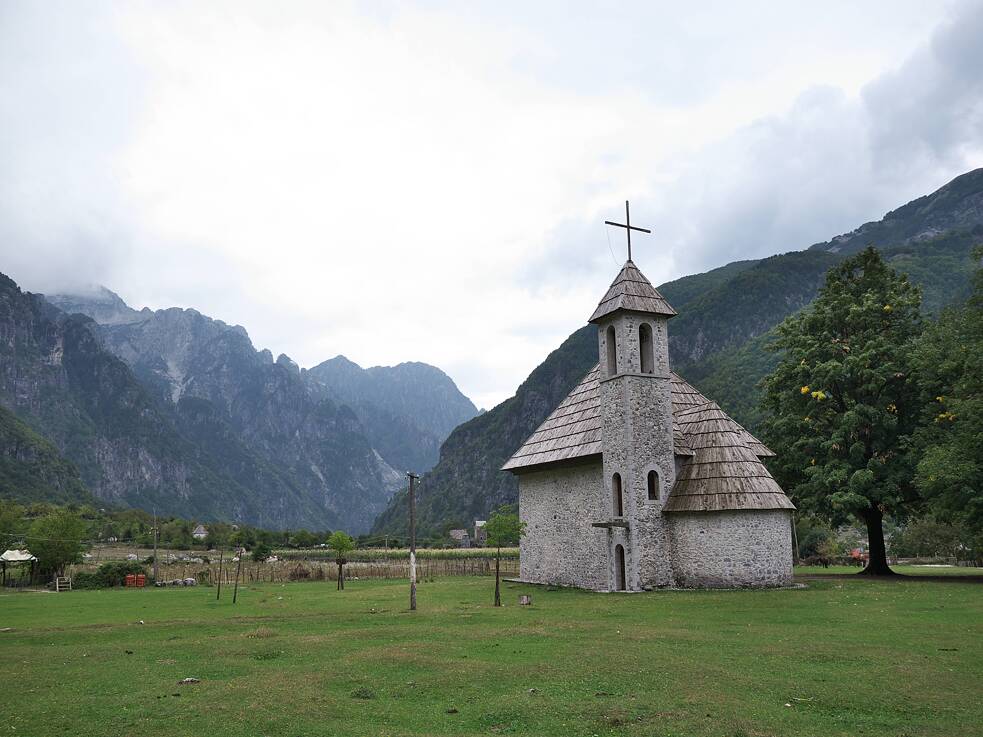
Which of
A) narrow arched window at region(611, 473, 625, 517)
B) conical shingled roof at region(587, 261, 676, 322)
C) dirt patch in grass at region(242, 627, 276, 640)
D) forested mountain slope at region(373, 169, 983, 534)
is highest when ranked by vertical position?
forested mountain slope at region(373, 169, 983, 534)

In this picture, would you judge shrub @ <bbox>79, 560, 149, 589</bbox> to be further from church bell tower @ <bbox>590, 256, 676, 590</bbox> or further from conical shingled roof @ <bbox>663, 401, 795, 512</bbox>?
conical shingled roof @ <bbox>663, 401, 795, 512</bbox>

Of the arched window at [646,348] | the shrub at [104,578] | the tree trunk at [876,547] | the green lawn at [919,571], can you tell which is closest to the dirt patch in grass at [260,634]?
the arched window at [646,348]

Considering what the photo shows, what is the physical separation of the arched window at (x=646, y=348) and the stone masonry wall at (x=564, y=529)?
5.09m

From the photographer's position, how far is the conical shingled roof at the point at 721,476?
32.9 metres

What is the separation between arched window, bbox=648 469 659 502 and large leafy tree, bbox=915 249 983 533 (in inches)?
418

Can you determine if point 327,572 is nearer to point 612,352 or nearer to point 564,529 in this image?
point 564,529

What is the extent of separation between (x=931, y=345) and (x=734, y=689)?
27.8 metres

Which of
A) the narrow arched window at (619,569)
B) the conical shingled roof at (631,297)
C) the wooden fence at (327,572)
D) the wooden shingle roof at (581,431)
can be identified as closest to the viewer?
the narrow arched window at (619,569)

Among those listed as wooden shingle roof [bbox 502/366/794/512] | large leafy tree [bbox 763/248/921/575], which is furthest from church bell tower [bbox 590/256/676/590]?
large leafy tree [bbox 763/248/921/575]

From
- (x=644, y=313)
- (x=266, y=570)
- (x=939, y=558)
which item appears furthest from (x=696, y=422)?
(x=939, y=558)

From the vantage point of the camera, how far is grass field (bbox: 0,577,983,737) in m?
10.9

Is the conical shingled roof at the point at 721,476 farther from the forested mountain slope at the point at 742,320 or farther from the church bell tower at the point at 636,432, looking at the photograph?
the forested mountain slope at the point at 742,320

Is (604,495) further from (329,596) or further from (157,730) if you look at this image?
(157,730)

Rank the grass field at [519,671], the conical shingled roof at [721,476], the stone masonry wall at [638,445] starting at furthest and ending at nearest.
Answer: the stone masonry wall at [638,445] < the conical shingled roof at [721,476] < the grass field at [519,671]
